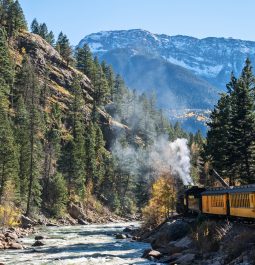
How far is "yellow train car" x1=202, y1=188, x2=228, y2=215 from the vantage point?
3619 centimetres

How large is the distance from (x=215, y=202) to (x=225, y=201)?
10.9ft

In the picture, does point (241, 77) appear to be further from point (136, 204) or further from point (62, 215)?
point (136, 204)

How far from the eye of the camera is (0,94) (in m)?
72.3

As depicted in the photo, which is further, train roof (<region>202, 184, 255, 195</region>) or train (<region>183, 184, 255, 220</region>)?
train (<region>183, 184, 255, 220</region>)

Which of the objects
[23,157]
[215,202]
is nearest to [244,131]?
[215,202]

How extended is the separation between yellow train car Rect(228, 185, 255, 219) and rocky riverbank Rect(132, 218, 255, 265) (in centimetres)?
90

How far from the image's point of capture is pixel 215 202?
128 feet

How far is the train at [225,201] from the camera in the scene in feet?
100

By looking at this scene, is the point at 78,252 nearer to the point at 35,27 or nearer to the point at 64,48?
the point at 64,48

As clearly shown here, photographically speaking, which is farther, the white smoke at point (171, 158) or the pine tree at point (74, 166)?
the pine tree at point (74, 166)

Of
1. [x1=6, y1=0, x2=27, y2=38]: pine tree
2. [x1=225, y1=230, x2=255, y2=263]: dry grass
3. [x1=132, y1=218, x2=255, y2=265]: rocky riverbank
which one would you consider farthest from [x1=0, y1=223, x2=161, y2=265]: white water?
[x1=6, y1=0, x2=27, y2=38]: pine tree

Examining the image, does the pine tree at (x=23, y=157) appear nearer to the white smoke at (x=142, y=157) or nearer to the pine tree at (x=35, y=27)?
the white smoke at (x=142, y=157)

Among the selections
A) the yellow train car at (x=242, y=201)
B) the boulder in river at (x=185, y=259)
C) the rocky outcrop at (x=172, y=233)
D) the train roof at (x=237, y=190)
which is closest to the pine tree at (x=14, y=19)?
the rocky outcrop at (x=172, y=233)

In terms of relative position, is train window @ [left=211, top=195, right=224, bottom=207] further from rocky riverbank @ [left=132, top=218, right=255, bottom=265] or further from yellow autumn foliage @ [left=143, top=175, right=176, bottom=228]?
yellow autumn foliage @ [left=143, top=175, right=176, bottom=228]
